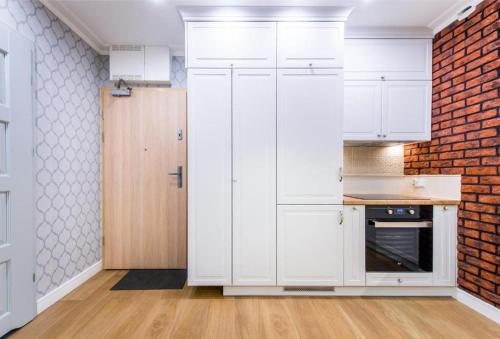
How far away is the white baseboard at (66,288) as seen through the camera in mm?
2023

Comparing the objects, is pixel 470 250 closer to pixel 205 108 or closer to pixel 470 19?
pixel 470 19

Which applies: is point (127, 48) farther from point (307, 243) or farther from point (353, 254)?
point (353, 254)

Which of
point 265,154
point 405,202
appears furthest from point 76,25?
point 405,202

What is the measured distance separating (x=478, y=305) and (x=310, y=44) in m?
2.53

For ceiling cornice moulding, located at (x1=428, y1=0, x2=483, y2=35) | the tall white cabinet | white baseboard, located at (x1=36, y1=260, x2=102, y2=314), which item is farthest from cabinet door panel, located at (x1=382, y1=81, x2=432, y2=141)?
white baseboard, located at (x1=36, y1=260, x2=102, y2=314)

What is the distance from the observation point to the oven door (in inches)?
85.6

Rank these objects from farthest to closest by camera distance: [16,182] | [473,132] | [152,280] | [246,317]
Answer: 1. [152,280]
2. [473,132]
3. [246,317]
4. [16,182]

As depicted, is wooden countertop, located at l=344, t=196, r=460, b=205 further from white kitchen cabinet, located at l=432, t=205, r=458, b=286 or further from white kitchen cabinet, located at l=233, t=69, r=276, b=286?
white kitchen cabinet, located at l=233, t=69, r=276, b=286

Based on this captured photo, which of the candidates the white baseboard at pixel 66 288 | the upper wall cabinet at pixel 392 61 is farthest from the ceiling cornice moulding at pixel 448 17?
the white baseboard at pixel 66 288

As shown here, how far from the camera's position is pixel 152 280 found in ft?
8.38

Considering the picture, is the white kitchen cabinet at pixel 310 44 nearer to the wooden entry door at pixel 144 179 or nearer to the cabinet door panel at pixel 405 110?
the cabinet door panel at pixel 405 110

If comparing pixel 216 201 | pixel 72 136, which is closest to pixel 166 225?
pixel 216 201

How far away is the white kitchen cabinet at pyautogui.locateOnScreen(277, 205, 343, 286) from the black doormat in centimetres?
107

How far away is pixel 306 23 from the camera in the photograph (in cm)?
216
